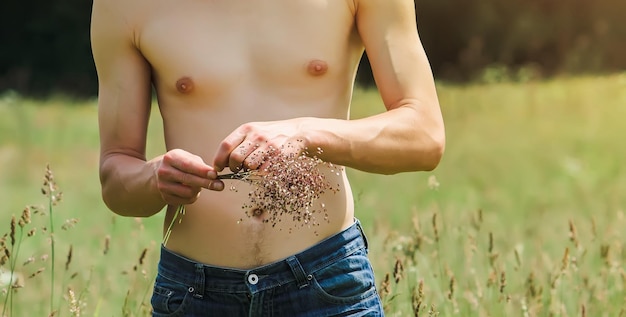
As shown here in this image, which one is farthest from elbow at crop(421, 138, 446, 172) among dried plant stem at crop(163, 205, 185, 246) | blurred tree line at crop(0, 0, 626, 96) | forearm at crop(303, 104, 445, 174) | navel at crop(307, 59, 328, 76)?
blurred tree line at crop(0, 0, 626, 96)

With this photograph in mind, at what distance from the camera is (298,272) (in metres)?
2.89

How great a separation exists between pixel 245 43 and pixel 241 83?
0.12m

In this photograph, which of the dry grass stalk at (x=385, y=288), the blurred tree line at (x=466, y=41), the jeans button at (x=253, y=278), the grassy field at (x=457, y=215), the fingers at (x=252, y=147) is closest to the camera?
the fingers at (x=252, y=147)

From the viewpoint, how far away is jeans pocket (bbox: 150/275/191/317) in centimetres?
296

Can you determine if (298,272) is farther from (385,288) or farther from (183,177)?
(385,288)

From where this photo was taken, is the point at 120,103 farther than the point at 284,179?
Yes

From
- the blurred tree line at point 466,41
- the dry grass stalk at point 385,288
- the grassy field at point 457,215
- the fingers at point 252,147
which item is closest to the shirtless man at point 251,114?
the fingers at point 252,147

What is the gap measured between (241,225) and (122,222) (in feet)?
18.4

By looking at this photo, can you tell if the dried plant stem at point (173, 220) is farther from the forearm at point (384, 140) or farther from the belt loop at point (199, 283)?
the forearm at point (384, 140)

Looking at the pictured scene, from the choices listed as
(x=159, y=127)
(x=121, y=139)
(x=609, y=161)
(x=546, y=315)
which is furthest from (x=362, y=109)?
(x=121, y=139)

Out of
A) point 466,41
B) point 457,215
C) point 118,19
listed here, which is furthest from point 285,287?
point 466,41

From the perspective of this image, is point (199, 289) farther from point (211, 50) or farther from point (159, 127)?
point (159, 127)

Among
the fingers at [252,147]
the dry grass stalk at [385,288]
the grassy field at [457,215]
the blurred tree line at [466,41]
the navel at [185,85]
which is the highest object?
the navel at [185,85]

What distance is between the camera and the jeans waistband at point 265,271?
114 inches
